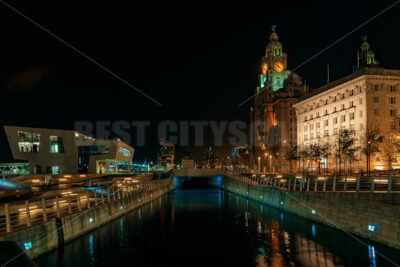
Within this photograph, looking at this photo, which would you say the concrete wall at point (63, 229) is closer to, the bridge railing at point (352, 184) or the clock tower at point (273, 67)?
the bridge railing at point (352, 184)

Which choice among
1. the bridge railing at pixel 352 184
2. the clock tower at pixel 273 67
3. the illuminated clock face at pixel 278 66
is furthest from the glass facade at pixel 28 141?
the illuminated clock face at pixel 278 66

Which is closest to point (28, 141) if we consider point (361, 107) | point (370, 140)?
point (370, 140)

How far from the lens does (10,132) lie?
8181 cm

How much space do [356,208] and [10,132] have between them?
8225cm

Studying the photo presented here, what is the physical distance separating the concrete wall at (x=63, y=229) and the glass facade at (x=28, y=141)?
202 ft

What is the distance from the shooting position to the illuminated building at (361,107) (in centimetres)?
7312

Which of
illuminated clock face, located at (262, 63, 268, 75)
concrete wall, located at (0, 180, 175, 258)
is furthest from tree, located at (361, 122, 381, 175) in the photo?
illuminated clock face, located at (262, 63, 268, 75)

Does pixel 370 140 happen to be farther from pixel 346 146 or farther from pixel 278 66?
pixel 278 66

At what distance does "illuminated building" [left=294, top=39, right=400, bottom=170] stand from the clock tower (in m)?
58.5

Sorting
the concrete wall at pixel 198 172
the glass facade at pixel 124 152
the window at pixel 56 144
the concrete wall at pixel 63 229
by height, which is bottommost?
the concrete wall at pixel 198 172

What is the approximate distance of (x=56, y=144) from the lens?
87750 mm

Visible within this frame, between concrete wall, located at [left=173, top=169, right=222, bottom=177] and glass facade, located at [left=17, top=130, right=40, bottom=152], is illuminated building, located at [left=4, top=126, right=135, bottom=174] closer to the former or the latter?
glass facade, located at [left=17, top=130, right=40, bottom=152]

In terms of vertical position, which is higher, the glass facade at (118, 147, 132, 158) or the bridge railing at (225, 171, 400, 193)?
the glass facade at (118, 147, 132, 158)

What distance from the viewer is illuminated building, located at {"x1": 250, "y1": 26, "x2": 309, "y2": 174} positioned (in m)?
129
